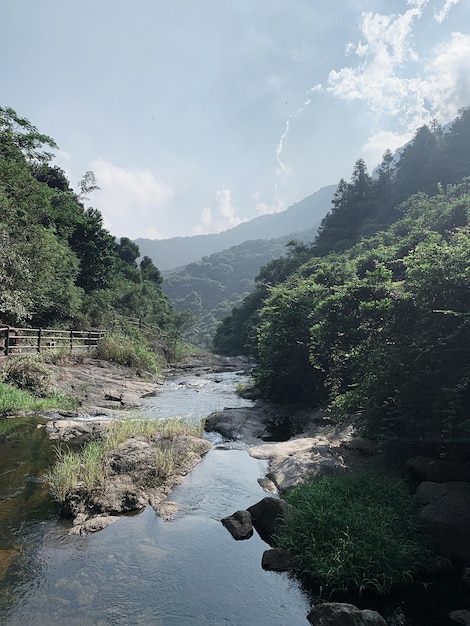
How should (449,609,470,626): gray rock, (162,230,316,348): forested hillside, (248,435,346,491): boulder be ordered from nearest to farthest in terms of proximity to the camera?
(449,609,470,626): gray rock
(248,435,346,491): boulder
(162,230,316,348): forested hillside

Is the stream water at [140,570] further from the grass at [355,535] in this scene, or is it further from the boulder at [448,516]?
the boulder at [448,516]

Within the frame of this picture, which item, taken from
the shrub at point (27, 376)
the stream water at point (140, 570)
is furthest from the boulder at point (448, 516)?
the shrub at point (27, 376)

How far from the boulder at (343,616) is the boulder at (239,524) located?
8.59 ft

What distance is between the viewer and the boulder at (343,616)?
5.45 meters

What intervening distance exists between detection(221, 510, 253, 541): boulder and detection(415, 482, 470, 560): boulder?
3.38 m

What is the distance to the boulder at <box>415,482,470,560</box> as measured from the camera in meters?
7.54

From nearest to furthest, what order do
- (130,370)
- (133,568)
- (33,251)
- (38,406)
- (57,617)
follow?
(57,617)
(133,568)
(38,406)
(33,251)
(130,370)

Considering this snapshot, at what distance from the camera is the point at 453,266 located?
33.2 ft

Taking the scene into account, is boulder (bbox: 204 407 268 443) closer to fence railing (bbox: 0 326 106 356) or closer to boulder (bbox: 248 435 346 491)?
boulder (bbox: 248 435 346 491)

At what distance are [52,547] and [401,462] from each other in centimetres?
834

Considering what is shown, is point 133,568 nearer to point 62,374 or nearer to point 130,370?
point 62,374

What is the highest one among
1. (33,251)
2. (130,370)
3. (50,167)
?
(50,167)

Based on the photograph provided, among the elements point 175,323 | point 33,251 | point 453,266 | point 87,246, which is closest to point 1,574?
point 453,266

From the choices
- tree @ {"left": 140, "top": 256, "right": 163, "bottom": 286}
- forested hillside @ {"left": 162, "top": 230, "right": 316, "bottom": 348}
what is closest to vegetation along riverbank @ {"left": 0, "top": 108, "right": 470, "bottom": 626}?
tree @ {"left": 140, "top": 256, "right": 163, "bottom": 286}
